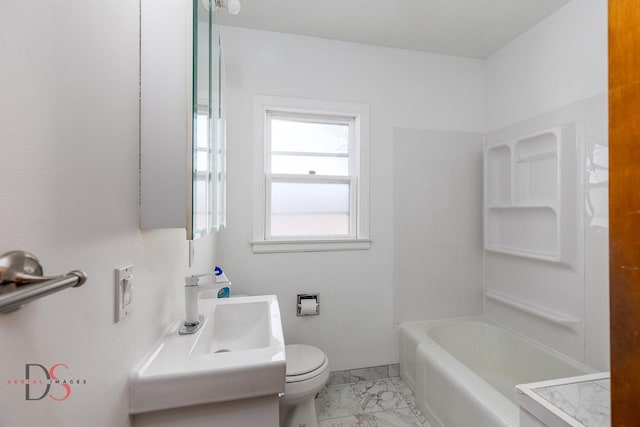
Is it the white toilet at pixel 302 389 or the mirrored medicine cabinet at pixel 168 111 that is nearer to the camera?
the mirrored medicine cabinet at pixel 168 111

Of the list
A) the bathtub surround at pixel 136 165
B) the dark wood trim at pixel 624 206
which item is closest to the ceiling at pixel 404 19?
the bathtub surround at pixel 136 165

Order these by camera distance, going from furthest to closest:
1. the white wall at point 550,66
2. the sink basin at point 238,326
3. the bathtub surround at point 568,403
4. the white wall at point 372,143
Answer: the white wall at point 372,143 < the white wall at point 550,66 < the sink basin at point 238,326 < the bathtub surround at point 568,403

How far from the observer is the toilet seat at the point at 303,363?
1.48 metres

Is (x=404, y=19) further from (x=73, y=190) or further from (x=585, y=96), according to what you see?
(x=73, y=190)

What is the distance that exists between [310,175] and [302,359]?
1253 mm

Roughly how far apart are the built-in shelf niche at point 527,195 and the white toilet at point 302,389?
1599 mm

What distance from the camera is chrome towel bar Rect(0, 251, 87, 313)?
323mm

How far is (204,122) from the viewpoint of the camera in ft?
3.27

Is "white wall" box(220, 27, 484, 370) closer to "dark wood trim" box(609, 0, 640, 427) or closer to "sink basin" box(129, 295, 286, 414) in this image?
"sink basin" box(129, 295, 286, 414)

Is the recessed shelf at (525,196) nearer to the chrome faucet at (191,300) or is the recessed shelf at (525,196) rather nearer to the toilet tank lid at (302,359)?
the toilet tank lid at (302,359)

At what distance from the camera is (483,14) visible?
1.87 metres

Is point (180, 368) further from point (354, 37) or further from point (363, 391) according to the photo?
point (354, 37)

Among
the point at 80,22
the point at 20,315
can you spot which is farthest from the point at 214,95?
the point at 20,315

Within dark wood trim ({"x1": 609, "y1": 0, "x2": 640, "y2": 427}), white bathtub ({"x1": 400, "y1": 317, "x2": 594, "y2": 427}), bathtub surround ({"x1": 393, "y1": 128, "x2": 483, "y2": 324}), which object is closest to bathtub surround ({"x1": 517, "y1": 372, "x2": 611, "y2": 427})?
white bathtub ({"x1": 400, "y1": 317, "x2": 594, "y2": 427})
